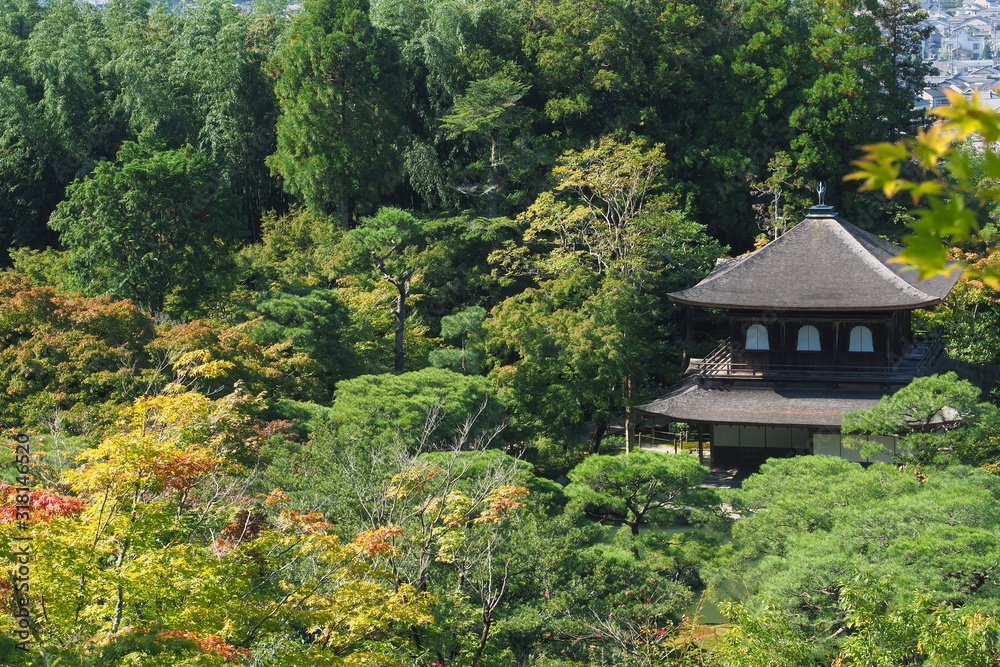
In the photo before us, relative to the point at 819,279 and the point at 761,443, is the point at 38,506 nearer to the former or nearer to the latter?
the point at 761,443

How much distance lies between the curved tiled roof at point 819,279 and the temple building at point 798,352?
0.9 inches

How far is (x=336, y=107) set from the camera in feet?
99.9

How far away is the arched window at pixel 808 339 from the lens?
22219mm

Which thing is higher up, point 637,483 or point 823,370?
point 823,370

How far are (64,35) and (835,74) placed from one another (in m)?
24.3

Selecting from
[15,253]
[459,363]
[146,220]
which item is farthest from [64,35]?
[459,363]

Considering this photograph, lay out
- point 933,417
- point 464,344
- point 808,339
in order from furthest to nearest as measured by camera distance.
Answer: point 464,344 < point 808,339 < point 933,417

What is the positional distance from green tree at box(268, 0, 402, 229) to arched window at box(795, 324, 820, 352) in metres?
14.4

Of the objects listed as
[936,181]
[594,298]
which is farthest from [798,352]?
[936,181]

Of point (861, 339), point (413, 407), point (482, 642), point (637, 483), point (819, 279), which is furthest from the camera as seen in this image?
point (819, 279)

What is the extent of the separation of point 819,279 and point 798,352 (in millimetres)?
1640

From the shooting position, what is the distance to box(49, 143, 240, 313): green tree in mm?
23125

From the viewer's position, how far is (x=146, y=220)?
23.5 metres

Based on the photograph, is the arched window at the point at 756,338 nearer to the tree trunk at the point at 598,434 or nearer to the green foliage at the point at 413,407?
the tree trunk at the point at 598,434
